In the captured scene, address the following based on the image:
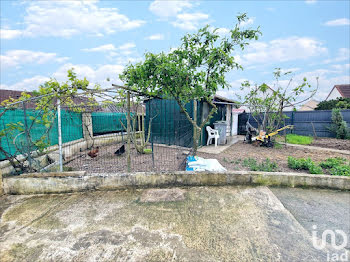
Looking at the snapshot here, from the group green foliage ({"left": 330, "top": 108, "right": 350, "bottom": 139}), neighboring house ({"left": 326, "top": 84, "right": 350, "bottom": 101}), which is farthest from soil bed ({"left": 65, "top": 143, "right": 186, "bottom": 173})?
neighboring house ({"left": 326, "top": 84, "right": 350, "bottom": 101})

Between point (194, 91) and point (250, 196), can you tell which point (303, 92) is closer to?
point (194, 91)

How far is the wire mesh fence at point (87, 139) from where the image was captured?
Answer: 12.0 ft

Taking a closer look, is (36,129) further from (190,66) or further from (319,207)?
(319,207)

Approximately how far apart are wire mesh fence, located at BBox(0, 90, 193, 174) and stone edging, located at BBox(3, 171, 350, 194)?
1.60ft

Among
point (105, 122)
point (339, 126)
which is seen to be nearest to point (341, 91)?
point (339, 126)

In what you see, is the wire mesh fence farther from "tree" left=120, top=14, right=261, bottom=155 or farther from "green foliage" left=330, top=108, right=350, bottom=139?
"green foliage" left=330, top=108, right=350, bottom=139

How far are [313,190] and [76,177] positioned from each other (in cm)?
423

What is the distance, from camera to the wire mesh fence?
3646 millimetres

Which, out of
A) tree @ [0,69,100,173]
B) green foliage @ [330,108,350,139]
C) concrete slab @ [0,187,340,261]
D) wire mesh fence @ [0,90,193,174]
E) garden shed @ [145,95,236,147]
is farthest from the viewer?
green foliage @ [330,108,350,139]

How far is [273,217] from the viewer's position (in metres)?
2.31

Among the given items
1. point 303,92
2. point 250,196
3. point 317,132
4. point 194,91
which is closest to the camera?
point 250,196

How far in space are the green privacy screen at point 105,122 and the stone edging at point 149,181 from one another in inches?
219

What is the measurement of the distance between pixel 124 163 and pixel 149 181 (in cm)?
272

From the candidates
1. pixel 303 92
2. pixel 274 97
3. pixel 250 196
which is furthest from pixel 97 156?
pixel 303 92
